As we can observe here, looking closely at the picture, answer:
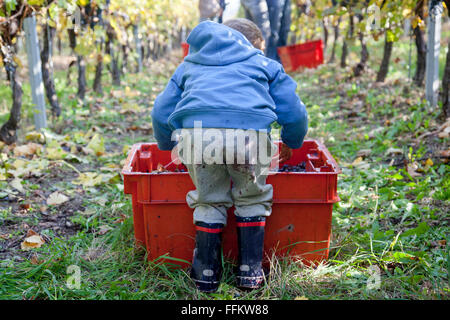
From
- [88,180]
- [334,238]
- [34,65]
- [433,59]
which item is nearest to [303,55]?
[433,59]

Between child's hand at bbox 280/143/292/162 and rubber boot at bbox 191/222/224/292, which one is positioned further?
child's hand at bbox 280/143/292/162

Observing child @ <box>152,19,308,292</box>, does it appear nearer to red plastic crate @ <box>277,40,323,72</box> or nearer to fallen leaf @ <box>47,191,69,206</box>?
fallen leaf @ <box>47,191,69,206</box>

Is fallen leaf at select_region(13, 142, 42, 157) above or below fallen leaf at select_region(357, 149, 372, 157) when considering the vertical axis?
above

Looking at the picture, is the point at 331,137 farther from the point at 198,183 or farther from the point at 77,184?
the point at 198,183

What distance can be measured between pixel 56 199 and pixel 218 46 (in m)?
1.51

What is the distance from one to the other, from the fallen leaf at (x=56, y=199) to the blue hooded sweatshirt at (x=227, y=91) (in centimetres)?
107

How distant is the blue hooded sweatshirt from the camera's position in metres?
1.70

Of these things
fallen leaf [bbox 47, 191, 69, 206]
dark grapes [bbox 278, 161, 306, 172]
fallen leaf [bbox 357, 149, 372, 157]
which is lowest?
fallen leaf [bbox 357, 149, 372, 157]

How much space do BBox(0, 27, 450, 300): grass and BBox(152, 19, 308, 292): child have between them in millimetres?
163

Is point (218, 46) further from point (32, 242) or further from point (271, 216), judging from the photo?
point (32, 242)

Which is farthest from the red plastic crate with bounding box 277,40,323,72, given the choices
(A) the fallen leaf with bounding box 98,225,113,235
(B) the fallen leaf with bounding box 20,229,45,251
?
(B) the fallen leaf with bounding box 20,229,45,251

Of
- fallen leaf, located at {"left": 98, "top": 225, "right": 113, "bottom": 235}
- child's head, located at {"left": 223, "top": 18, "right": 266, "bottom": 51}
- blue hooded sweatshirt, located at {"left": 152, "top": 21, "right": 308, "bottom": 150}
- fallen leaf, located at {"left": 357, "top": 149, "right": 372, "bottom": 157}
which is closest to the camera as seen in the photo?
blue hooded sweatshirt, located at {"left": 152, "top": 21, "right": 308, "bottom": 150}

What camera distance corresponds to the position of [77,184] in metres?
3.08

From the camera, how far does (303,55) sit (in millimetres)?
9125
